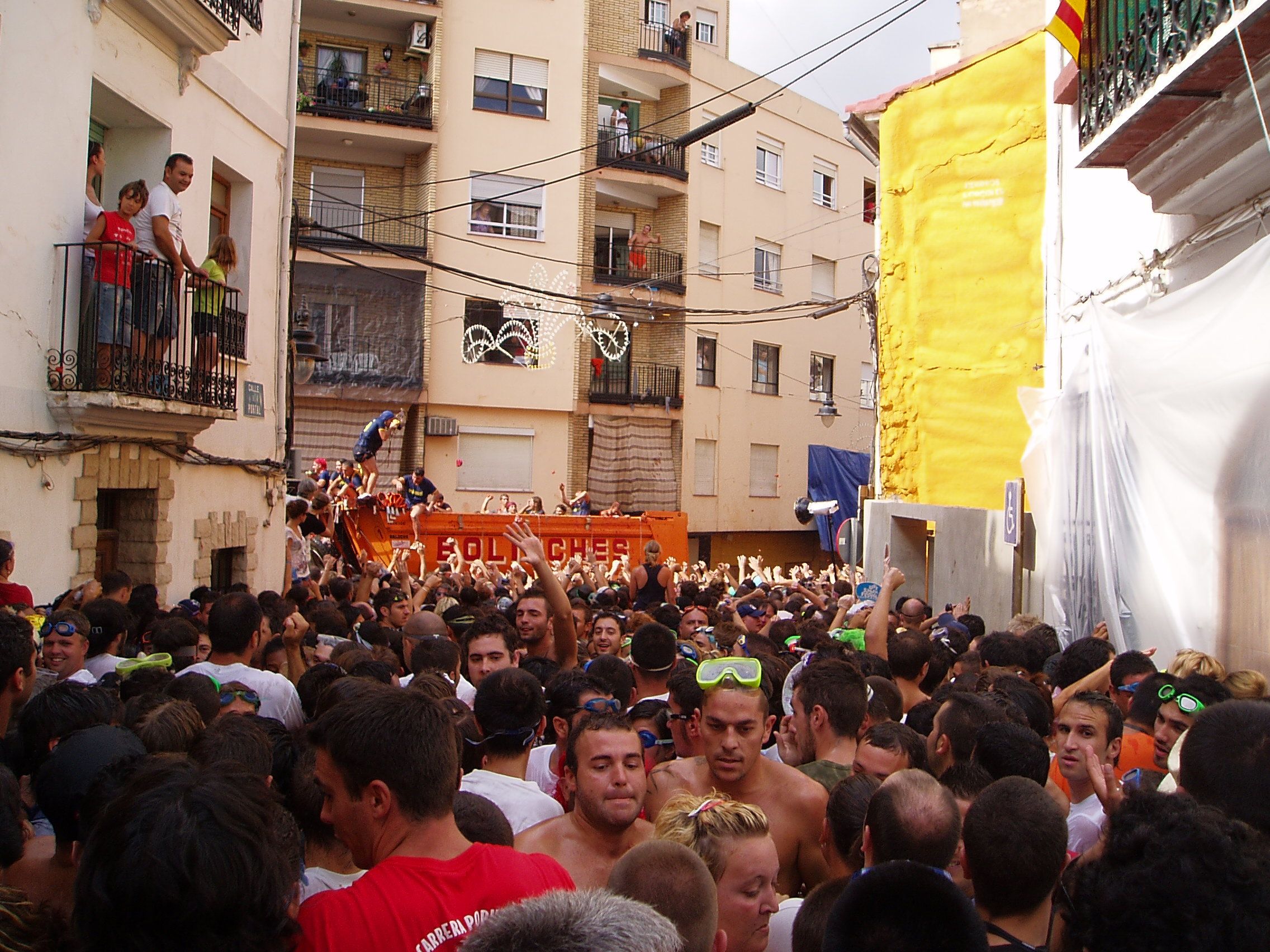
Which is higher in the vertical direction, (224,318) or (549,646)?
(224,318)

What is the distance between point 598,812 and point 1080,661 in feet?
13.3

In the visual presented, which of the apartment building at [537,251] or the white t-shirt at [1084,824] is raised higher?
the apartment building at [537,251]

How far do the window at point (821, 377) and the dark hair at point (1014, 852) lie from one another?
107 ft

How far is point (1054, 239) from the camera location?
39.4 feet

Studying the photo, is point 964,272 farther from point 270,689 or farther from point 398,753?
point 398,753

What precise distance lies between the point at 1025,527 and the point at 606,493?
1725 centimetres

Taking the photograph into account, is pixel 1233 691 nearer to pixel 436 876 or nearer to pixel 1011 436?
pixel 436 876

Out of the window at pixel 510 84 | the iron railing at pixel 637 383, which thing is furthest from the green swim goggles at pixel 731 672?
the window at pixel 510 84

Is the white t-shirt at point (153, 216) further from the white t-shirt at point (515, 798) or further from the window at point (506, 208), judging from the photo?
the window at point (506, 208)

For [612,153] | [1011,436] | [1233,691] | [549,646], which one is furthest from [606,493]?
[1233,691]

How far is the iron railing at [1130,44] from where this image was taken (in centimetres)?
682

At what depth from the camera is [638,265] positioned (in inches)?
1177

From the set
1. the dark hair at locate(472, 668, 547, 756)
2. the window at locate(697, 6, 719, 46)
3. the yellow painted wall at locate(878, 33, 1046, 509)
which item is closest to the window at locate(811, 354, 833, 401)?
the window at locate(697, 6, 719, 46)

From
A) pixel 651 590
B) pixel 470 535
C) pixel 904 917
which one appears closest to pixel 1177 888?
pixel 904 917
